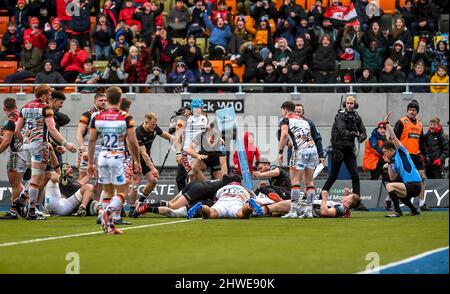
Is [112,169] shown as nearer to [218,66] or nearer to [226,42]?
[218,66]

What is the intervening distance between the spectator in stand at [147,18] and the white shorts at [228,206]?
11.7 metres

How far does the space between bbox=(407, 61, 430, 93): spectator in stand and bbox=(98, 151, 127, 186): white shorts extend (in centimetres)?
1406

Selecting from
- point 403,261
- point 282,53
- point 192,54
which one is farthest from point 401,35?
point 403,261

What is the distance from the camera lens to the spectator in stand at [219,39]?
1153 inches

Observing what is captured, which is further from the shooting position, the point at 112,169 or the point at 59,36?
the point at 59,36

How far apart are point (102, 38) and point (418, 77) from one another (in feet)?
29.3

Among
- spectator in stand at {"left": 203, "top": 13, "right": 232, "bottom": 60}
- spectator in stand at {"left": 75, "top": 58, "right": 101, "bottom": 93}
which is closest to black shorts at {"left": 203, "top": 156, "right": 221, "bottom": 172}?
spectator in stand at {"left": 75, "top": 58, "right": 101, "bottom": 93}

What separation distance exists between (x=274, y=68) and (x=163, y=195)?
501cm

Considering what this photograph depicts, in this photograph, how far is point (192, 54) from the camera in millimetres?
28344

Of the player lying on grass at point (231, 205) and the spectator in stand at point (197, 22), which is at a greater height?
the spectator in stand at point (197, 22)

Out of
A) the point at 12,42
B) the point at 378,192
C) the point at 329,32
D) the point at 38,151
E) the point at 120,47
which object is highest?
the point at 329,32

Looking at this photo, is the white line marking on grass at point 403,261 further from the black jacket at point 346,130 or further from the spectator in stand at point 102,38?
the spectator in stand at point 102,38

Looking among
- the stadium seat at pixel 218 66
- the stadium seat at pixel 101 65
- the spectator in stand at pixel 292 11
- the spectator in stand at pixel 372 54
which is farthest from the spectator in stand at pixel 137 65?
the spectator in stand at pixel 372 54

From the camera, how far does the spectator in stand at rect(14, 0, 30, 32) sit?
102ft
